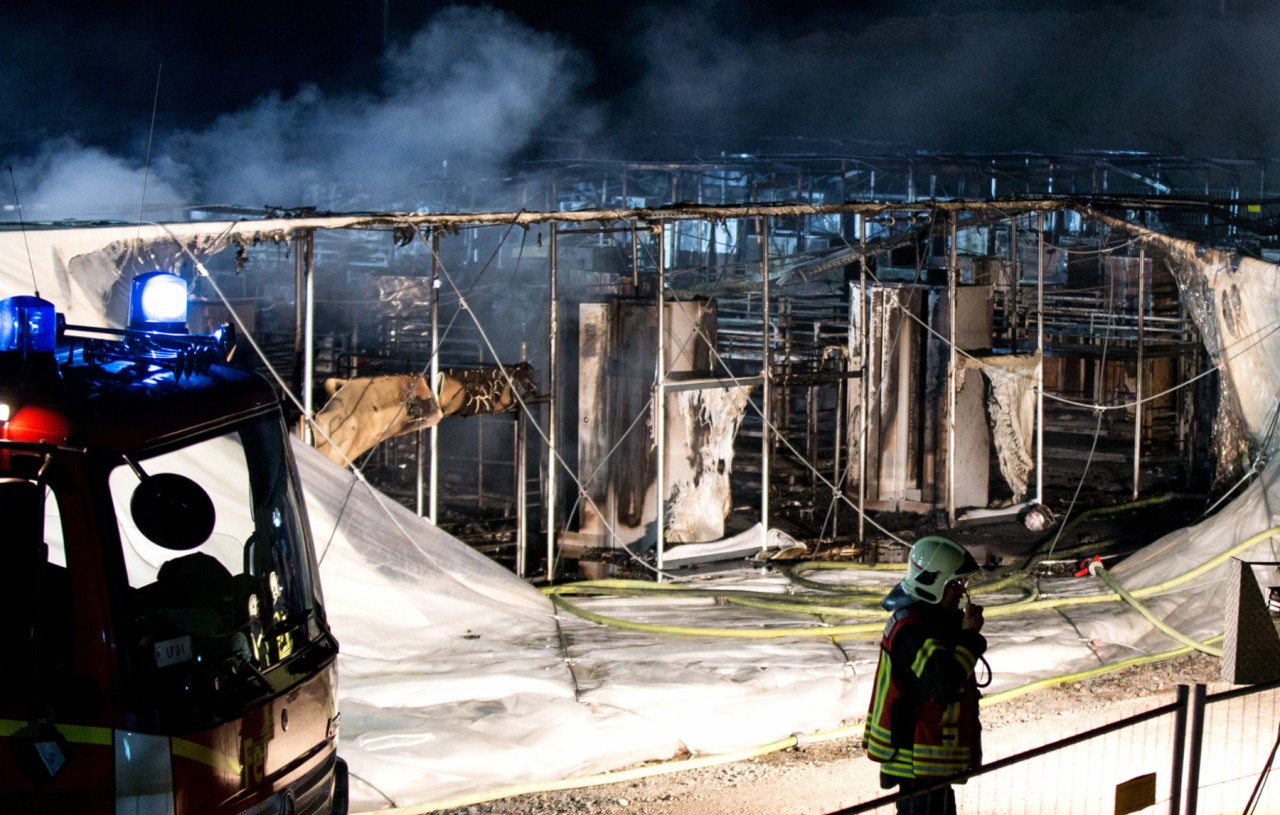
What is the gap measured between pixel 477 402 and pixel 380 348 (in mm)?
6629

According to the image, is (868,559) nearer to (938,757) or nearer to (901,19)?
(938,757)

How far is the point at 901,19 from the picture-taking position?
41.1 metres

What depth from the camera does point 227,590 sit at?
15.1ft

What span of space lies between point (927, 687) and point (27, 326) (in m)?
3.28

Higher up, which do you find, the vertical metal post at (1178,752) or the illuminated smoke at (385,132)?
the illuminated smoke at (385,132)

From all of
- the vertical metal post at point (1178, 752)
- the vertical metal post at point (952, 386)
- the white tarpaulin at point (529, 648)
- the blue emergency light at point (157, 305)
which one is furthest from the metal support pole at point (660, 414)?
the vertical metal post at point (1178, 752)

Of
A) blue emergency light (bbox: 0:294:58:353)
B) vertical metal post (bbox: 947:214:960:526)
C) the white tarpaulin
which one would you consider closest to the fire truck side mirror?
blue emergency light (bbox: 0:294:58:353)

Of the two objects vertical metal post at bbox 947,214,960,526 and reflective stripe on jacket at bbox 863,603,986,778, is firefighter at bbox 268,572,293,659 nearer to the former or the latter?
reflective stripe on jacket at bbox 863,603,986,778

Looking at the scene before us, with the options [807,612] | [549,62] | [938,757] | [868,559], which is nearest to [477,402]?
[807,612]

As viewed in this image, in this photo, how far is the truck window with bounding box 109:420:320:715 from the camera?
418 cm

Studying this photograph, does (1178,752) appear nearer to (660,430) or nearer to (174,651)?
(174,651)

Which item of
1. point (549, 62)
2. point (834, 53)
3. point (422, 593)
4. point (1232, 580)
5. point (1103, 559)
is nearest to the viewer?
point (1232, 580)

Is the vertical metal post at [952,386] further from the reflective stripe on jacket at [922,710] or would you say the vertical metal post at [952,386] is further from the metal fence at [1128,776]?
the reflective stripe on jacket at [922,710]

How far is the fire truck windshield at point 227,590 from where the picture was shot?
162 inches
